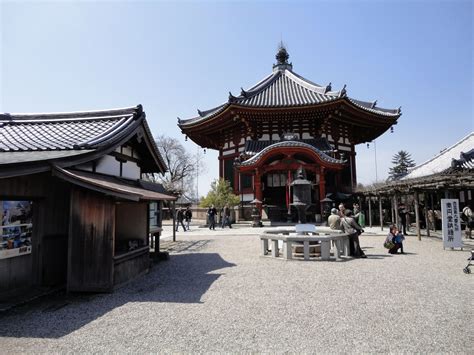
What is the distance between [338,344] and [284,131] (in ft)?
70.4

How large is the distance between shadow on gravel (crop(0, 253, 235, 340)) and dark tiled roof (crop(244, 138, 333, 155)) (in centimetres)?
1513

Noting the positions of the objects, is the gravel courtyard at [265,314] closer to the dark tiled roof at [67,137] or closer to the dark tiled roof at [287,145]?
the dark tiled roof at [67,137]

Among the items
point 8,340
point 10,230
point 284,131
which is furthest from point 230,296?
point 284,131

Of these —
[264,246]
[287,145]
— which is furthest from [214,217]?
[264,246]

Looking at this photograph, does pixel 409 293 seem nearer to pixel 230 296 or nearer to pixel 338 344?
pixel 338 344

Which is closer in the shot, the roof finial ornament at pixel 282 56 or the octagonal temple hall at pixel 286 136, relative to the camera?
the octagonal temple hall at pixel 286 136

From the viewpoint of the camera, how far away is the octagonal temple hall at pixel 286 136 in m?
20.5

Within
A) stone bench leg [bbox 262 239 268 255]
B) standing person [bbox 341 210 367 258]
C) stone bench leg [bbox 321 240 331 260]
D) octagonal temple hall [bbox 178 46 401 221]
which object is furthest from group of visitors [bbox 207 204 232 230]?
stone bench leg [bbox 321 240 331 260]

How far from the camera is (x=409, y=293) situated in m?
5.58

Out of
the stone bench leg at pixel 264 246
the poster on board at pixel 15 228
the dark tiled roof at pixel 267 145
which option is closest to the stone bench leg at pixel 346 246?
the stone bench leg at pixel 264 246

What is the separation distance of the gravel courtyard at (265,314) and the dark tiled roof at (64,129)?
10.6 ft

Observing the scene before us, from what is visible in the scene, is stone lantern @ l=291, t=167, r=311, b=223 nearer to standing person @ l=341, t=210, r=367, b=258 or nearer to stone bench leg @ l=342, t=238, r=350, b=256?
standing person @ l=341, t=210, r=367, b=258

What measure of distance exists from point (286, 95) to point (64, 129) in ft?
64.9

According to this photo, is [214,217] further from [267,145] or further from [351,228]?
[351,228]
